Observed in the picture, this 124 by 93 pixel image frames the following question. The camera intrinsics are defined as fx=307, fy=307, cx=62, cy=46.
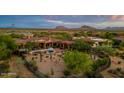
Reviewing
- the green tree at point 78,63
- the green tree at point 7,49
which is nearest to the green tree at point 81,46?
the green tree at point 78,63

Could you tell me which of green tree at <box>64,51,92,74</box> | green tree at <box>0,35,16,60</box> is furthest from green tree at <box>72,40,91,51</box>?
green tree at <box>0,35,16,60</box>

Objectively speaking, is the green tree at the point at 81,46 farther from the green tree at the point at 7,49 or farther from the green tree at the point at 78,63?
the green tree at the point at 7,49

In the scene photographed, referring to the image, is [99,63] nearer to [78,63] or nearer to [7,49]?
[78,63]

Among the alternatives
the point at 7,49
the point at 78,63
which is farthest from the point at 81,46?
the point at 7,49

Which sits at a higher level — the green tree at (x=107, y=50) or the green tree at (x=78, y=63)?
the green tree at (x=107, y=50)

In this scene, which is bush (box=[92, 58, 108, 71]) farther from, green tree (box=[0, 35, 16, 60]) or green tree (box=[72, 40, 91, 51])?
green tree (box=[0, 35, 16, 60])
